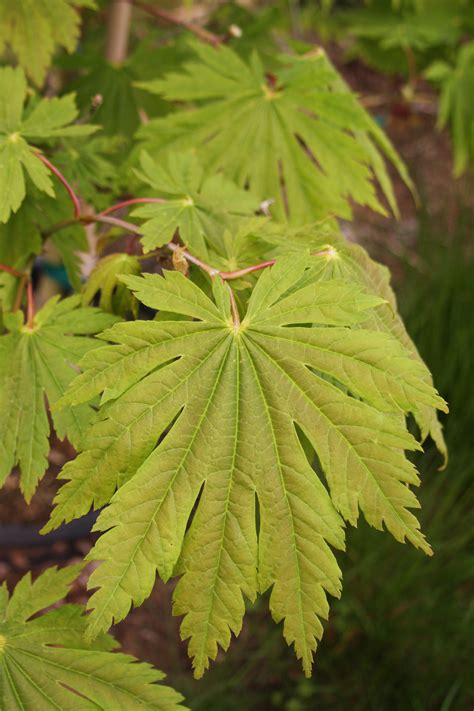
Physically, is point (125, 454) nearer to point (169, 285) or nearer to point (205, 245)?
point (169, 285)

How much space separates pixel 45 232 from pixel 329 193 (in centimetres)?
43

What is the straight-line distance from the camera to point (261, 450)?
666mm

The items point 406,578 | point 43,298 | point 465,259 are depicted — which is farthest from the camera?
point 465,259

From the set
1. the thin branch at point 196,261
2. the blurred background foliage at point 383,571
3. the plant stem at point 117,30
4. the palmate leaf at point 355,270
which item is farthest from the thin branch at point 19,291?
the plant stem at point 117,30

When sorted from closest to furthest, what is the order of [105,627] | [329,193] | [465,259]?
1. [105,627]
2. [329,193]
3. [465,259]

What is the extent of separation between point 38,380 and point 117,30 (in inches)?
36.1

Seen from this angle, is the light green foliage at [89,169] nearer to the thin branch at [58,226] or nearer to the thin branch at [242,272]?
the thin branch at [58,226]

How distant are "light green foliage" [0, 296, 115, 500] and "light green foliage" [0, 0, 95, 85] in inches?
17.4

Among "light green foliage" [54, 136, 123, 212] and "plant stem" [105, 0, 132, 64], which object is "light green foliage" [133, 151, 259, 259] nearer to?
"light green foliage" [54, 136, 123, 212]

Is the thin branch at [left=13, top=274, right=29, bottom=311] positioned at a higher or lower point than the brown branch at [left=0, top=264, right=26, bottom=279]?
lower

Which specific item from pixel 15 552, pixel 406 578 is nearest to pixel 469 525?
pixel 406 578

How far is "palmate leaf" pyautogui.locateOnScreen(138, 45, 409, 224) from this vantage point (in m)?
1.06

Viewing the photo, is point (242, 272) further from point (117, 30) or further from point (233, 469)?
point (117, 30)

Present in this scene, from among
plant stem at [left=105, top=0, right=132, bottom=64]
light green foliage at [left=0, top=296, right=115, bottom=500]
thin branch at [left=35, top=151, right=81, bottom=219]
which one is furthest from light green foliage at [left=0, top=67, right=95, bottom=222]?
plant stem at [left=105, top=0, right=132, bottom=64]
